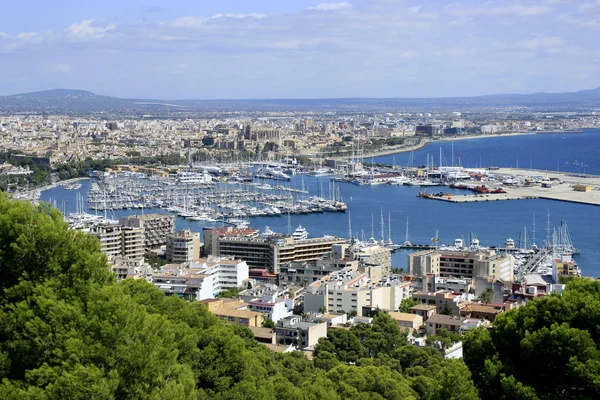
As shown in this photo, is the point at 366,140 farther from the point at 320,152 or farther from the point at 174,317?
the point at 174,317

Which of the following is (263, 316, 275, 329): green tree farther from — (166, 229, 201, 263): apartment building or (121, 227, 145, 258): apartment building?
(121, 227, 145, 258): apartment building

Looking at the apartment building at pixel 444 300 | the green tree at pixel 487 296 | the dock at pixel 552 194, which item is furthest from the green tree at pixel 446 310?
the dock at pixel 552 194

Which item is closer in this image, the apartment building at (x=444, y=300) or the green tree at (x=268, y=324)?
the green tree at (x=268, y=324)

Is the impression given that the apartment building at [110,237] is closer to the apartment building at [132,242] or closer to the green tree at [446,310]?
the apartment building at [132,242]

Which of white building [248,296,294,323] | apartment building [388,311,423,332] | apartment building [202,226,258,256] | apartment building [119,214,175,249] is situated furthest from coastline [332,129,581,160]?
apartment building [388,311,423,332]

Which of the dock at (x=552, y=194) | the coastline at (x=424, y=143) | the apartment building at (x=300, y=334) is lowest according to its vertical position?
the dock at (x=552, y=194)

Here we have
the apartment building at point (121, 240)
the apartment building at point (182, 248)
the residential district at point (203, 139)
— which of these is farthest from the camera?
the residential district at point (203, 139)

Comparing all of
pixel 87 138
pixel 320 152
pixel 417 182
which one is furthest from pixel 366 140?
pixel 417 182

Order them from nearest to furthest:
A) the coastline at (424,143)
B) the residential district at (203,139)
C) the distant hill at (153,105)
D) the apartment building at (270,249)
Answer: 1. the apartment building at (270,249)
2. the residential district at (203,139)
3. the coastline at (424,143)
4. the distant hill at (153,105)
